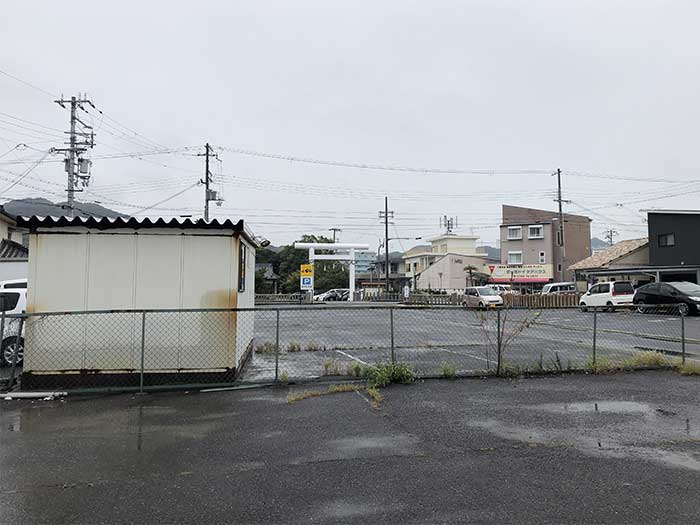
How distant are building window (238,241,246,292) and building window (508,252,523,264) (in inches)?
2199

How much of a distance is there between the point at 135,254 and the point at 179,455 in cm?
423

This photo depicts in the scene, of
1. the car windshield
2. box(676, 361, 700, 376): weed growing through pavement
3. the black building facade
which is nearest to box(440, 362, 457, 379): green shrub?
box(676, 361, 700, 376): weed growing through pavement

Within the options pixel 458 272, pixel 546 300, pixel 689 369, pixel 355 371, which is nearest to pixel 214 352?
pixel 355 371

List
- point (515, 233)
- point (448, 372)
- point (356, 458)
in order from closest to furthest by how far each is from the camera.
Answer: point (356, 458) < point (448, 372) < point (515, 233)

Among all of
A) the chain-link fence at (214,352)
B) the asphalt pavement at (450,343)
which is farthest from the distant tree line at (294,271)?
the chain-link fence at (214,352)

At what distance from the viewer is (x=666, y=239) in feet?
122

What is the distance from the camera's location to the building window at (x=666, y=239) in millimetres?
36625

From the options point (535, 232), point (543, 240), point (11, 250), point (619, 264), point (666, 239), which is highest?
point (535, 232)

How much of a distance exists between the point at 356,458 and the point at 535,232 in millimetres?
59528

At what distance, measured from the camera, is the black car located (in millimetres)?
23562

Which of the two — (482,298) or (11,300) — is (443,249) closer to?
(482,298)

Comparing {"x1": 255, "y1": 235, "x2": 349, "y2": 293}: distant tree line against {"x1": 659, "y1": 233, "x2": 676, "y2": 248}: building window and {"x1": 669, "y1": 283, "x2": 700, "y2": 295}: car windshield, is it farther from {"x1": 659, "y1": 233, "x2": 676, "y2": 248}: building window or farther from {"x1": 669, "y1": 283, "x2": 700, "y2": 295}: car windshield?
{"x1": 669, "y1": 283, "x2": 700, "y2": 295}: car windshield

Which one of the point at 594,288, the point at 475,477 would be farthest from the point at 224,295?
the point at 594,288

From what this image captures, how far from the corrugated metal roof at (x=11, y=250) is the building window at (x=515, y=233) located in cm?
5201
